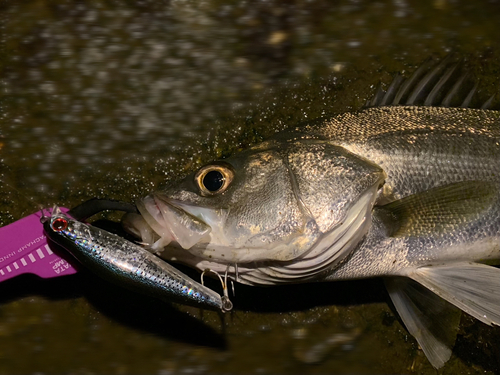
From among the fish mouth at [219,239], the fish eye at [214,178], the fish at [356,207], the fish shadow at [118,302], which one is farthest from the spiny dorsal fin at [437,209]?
the fish shadow at [118,302]

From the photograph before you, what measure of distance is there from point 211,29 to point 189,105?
1.77 ft

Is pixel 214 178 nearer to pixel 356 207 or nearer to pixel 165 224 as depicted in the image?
pixel 165 224

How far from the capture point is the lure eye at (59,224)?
1.74 m

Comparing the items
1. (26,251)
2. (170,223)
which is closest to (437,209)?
(170,223)

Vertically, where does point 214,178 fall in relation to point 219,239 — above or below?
above

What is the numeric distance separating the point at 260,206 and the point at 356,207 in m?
0.42

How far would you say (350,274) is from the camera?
6.34 feet

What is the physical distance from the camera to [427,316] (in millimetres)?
2166

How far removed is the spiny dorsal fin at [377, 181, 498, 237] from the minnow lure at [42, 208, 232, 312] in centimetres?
87

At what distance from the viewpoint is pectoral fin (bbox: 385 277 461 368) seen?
2.14m

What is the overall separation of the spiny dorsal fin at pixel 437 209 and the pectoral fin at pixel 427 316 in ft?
1.31

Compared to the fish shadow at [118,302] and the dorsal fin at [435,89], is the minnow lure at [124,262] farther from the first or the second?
the dorsal fin at [435,89]

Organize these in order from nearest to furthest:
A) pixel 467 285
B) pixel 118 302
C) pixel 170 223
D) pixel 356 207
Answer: pixel 170 223 → pixel 356 207 → pixel 467 285 → pixel 118 302

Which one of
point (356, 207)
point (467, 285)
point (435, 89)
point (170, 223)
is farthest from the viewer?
point (435, 89)
